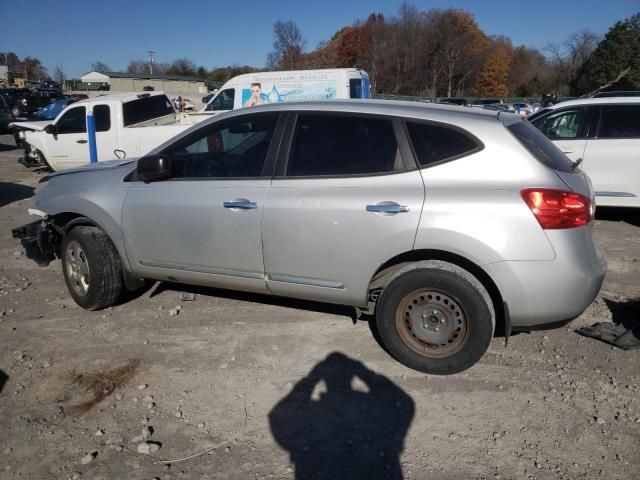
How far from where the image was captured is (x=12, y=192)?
32.7ft

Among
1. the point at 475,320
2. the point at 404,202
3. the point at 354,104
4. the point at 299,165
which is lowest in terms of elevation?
the point at 475,320

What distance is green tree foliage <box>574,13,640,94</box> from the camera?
2008 inches

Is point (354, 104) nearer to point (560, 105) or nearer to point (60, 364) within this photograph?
point (60, 364)

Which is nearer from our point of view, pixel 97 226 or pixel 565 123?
pixel 97 226

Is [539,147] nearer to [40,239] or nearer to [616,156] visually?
[40,239]

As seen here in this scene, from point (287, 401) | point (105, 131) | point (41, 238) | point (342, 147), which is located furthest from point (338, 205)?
point (105, 131)

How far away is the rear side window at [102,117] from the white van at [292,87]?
2502 mm

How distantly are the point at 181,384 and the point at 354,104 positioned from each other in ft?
7.68

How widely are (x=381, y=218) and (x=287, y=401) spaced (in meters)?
1.34

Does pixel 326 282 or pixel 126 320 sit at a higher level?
pixel 326 282

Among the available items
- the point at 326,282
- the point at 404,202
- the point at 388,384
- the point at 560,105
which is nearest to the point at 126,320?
the point at 326,282

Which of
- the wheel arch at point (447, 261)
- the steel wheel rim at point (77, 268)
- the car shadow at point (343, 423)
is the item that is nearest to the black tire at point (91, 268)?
the steel wheel rim at point (77, 268)

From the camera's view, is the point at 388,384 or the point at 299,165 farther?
the point at 299,165

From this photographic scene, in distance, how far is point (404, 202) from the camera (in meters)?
3.18
